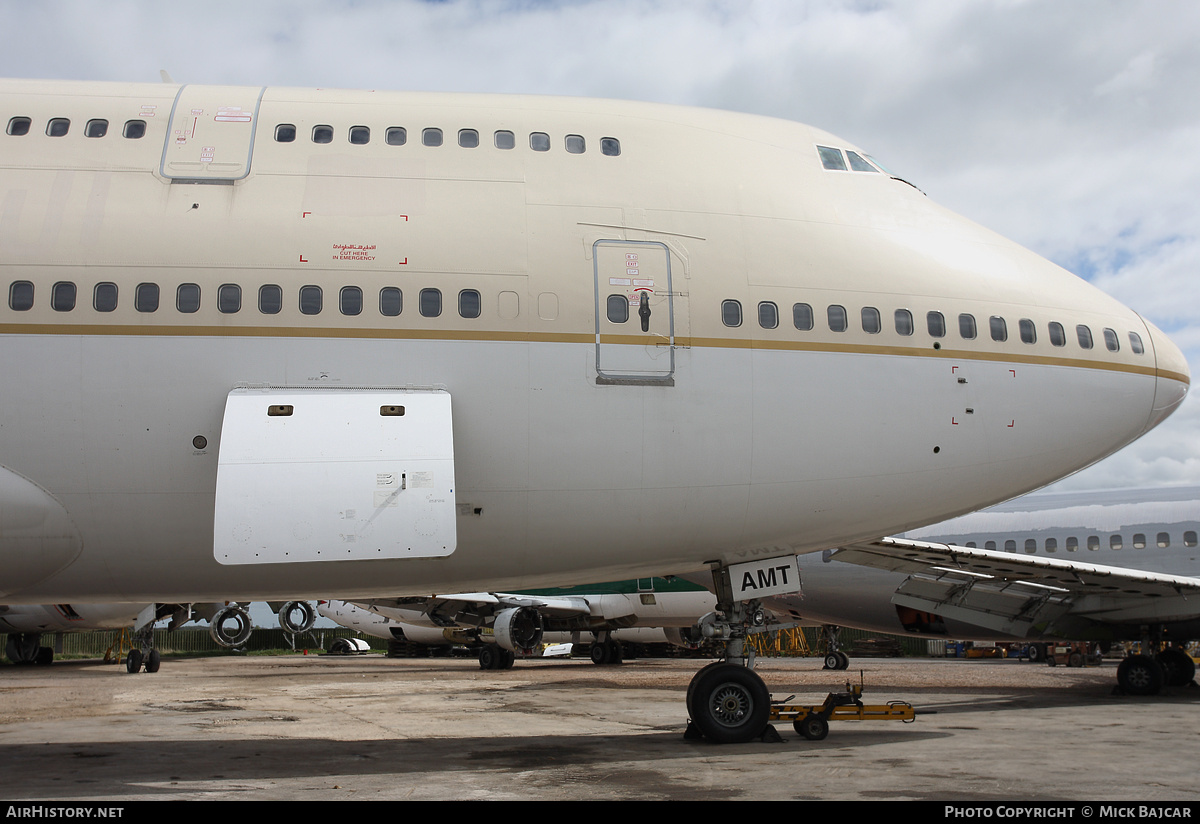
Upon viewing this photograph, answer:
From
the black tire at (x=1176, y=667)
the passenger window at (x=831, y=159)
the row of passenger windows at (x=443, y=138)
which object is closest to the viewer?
the row of passenger windows at (x=443, y=138)

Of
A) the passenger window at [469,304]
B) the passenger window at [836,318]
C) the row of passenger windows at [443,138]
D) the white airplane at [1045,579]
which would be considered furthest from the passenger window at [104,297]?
the white airplane at [1045,579]

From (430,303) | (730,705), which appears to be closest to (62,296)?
(430,303)

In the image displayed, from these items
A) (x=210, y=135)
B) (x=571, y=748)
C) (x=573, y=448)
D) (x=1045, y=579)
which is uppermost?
(x=210, y=135)

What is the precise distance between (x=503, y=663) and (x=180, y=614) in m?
10.4

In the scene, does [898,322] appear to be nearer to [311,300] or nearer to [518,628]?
[311,300]

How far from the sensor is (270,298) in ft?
24.3

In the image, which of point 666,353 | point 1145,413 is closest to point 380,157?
point 666,353

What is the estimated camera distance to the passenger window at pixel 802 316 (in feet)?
27.1

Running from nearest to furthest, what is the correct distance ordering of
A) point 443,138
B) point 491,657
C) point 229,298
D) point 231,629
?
point 229,298, point 443,138, point 231,629, point 491,657

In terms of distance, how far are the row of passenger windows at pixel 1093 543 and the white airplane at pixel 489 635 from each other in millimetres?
8733

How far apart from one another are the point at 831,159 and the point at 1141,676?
12407mm

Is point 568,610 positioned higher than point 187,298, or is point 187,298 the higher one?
point 187,298

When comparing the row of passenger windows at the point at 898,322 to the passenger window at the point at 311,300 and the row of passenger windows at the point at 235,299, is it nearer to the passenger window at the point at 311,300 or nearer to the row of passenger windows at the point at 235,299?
the row of passenger windows at the point at 235,299
